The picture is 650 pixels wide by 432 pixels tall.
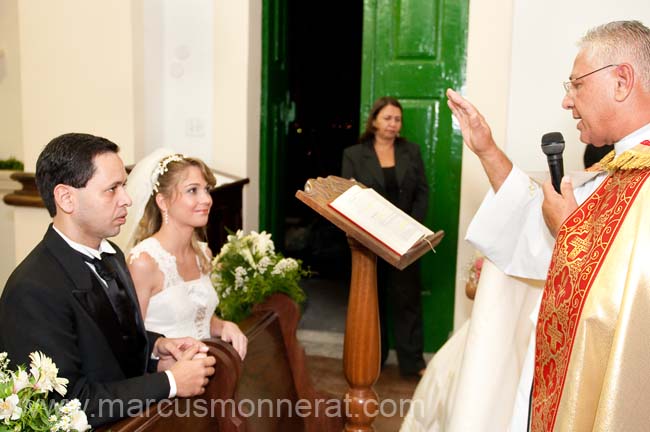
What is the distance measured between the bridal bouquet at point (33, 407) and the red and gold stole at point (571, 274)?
4.23ft

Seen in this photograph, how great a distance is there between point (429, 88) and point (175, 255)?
3018 mm

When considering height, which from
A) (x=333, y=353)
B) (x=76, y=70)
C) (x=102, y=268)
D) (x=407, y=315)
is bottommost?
(x=333, y=353)

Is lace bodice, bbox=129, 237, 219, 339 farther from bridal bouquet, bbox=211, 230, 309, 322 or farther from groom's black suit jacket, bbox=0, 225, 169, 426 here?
groom's black suit jacket, bbox=0, 225, 169, 426

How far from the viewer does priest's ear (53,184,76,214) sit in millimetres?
2152

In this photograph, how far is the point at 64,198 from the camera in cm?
216

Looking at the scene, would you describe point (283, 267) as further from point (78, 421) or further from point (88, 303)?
point (78, 421)

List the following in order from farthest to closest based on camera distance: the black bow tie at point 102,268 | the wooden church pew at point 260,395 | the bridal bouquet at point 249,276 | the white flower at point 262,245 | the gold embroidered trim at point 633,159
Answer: the white flower at point 262,245, the bridal bouquet at point 249,276, the black bow tie at point 102,268, the wooden church pew at point 260,395, the gold embroidered trim at point 633,159

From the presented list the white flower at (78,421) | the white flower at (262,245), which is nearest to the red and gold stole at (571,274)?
the white flower at (78,421)

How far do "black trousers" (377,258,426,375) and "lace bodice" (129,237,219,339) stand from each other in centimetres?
239

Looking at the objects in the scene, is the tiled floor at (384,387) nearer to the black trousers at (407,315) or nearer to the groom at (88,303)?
the black trousers at (407,315)

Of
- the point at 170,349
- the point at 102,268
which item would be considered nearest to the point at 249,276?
the point at 170,349

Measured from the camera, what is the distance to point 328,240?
8.77 metres

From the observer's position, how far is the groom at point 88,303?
6.19ft

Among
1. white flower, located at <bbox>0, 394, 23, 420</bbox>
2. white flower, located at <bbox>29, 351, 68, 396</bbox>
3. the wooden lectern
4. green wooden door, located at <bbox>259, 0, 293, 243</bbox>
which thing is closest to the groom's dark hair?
white flower, located at <bbox>29, 351, 68, 396</bbox>
